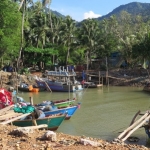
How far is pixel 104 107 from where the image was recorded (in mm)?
25438

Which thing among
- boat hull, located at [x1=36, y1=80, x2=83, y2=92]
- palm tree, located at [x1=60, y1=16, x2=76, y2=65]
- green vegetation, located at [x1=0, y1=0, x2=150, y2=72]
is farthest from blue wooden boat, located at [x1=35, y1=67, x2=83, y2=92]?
palm tree, located at [x1=60, y1=16, x2=76, y2=65]

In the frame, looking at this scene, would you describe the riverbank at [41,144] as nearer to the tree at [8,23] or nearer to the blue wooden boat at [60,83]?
the tree at [8,23]

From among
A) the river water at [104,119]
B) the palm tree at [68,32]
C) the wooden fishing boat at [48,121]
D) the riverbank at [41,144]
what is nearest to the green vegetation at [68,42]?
the palm tree at [68,32]

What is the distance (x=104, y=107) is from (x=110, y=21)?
4391 centimetres

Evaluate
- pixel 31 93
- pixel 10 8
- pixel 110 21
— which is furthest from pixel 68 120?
pixel 110 21

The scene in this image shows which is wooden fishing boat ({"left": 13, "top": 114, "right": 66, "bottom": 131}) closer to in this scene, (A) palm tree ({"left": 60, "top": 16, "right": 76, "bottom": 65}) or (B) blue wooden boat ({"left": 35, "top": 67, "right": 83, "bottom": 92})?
(B) blue wooden boat ({"left": 35, "top": 67, "right": 83, "bottom": 92})

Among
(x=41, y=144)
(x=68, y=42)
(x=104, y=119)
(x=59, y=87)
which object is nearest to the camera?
(x=41, y=144)

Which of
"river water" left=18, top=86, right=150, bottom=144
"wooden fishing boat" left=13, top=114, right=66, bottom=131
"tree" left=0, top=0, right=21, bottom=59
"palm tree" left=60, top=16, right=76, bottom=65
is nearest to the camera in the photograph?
"wooden fishing boat" left=13, top=114, right=66, bottom=131

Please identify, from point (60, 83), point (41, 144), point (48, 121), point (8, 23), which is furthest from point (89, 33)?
point (41, 144)

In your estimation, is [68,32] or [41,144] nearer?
[41,144]

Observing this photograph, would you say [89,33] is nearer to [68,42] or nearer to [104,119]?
[68,42]

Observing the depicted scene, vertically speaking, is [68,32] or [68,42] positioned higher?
[68,32]

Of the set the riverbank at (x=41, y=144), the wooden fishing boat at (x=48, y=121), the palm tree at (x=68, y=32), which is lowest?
the wooden fishing boat at (x=48, y=121)

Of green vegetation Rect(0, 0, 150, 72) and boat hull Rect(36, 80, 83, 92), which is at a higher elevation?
green vegetation Rect(0, 0, 150, 72)
